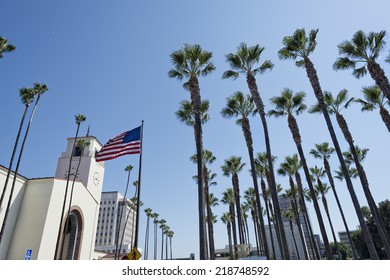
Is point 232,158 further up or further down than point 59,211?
further up

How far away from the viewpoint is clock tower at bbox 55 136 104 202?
37.2m

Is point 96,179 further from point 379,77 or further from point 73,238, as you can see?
point 379,77

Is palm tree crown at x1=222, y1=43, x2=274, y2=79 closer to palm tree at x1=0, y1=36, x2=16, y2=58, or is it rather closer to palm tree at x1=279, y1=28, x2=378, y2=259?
palm tree at x1=279, y1=28, x2=378, y2=259

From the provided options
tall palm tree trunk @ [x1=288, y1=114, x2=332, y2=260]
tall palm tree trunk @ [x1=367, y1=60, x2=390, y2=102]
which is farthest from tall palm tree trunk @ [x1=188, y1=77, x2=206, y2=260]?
tall palm tree trunk @ [x1=367, y1=60, x2=390, y2=102]

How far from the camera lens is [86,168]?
123 ft

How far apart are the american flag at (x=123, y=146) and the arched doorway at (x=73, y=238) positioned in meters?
16.3

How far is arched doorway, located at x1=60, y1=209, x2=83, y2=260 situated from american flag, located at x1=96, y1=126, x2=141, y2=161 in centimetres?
1627

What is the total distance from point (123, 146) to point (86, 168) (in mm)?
24373

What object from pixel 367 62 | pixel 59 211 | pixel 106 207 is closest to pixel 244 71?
pixel 367 62

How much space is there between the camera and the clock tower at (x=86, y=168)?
37156 mm

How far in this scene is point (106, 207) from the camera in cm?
12469
